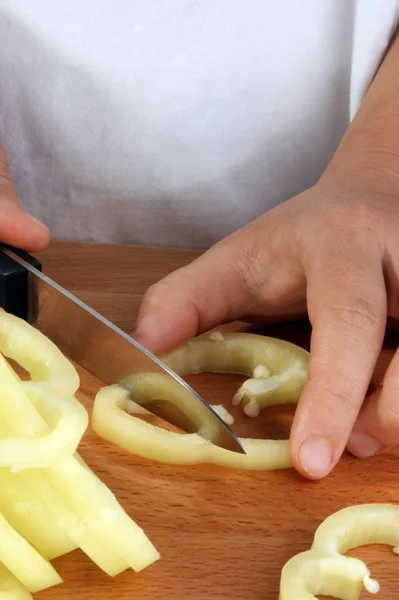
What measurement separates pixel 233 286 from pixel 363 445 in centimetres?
36

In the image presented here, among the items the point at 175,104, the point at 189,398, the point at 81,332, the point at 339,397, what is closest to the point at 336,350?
the point at 339,397

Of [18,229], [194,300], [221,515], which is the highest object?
[18,229]

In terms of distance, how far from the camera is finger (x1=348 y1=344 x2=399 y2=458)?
1.25 m

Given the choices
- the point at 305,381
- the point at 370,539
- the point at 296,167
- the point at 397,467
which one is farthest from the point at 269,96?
the point at 370,539

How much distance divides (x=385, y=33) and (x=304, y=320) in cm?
55

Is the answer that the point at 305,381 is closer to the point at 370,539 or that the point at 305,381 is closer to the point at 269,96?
the point at 370,539

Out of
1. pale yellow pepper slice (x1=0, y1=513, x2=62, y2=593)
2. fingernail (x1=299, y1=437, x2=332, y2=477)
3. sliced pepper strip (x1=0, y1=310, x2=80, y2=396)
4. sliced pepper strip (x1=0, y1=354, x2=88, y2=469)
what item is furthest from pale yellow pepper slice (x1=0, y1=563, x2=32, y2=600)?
fingernail (x1=299, y1=437, x2=332, y2=477)

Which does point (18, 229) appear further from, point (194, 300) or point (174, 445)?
point (174, 445)

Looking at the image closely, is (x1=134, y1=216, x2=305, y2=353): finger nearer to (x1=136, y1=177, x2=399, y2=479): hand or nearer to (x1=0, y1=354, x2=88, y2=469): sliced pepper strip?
(x1=136, y1=177, x2=399, y2=479): hand

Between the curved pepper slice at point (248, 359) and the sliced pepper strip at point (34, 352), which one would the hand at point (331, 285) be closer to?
the curved pepper slice at point (248, 359)

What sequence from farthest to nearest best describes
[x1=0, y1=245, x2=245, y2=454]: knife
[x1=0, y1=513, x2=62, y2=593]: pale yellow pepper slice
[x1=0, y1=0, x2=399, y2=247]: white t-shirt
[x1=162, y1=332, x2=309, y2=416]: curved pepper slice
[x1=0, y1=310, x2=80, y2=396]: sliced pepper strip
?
[x1=0, y1=0, x2=399, y2=247]: white t-shirt → [x1=162, y1=332, x2=309, y2=416]: curved pepper slice → [x1=0, y1=245, x2=245, y2=454]: knife → [x1=0, y1=310, x2=80, y2=396]: sliced pepper strip → [x1=0, y1=513, x2=62, y2=593]: pale yellow pepper slice

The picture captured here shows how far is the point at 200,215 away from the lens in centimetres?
190

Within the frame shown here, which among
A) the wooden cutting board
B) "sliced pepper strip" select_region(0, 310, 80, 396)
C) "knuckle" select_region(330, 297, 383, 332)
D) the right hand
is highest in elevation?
the right hand

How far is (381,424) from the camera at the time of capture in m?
1.26
